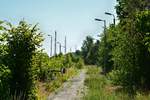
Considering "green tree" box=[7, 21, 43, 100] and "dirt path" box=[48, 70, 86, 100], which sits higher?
"green tree" box=[7, 21, 43, 100]

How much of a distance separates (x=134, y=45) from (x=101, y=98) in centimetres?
568

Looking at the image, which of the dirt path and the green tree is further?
the dirt path

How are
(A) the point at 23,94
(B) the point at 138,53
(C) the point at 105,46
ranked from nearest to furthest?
(A) the point at 23,94
(B) the point at 138,53
(C) the point at 105,46

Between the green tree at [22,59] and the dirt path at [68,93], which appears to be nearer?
the green tree at [22,59]

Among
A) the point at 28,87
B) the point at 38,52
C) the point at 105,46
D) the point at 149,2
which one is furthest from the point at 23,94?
the point at 105,46

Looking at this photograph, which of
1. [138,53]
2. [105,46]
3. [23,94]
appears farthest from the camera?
[105,46]

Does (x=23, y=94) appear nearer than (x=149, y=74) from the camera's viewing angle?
Yes

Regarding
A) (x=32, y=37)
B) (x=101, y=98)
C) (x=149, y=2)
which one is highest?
(x=149, y=2)

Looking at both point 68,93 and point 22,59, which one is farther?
point 68,93

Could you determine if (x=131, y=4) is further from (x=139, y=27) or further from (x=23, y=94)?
(x=23, y=94)

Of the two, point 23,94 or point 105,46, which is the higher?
point 105,46

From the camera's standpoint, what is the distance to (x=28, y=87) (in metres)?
19.9

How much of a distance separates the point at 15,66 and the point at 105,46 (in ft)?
129

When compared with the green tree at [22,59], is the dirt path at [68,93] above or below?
below
